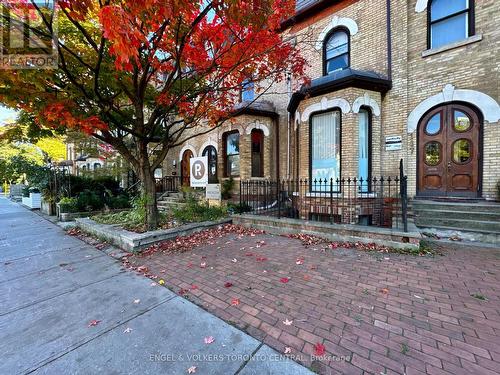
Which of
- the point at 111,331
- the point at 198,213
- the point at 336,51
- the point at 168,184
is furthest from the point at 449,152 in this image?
the point at 168,184

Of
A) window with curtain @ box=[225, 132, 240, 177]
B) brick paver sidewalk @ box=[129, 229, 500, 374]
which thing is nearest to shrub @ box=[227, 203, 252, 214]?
window with curtain @ box=[225, 132, 240, 177]

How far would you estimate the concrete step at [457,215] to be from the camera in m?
5.54

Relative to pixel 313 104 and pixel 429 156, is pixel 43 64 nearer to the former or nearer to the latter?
pixel 313 104

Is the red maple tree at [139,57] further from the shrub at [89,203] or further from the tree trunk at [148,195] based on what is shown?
the shrub at [89,203]

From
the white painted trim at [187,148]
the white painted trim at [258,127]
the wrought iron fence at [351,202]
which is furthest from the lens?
the white painted trim at [187,148]

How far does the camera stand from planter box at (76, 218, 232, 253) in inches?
216

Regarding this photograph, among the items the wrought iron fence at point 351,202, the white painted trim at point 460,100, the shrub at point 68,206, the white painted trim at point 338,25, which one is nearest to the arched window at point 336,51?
the white painted trim at point 338,25

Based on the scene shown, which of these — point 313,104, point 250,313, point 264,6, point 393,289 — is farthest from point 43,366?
point 313,104

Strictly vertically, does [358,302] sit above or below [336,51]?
below

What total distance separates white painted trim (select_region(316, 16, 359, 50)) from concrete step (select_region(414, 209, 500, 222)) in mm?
6239

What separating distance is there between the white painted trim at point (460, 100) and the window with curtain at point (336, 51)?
294 cm

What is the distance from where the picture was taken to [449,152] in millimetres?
6859

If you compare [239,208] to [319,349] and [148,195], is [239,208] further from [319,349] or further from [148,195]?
[319,349]

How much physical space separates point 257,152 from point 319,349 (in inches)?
342
